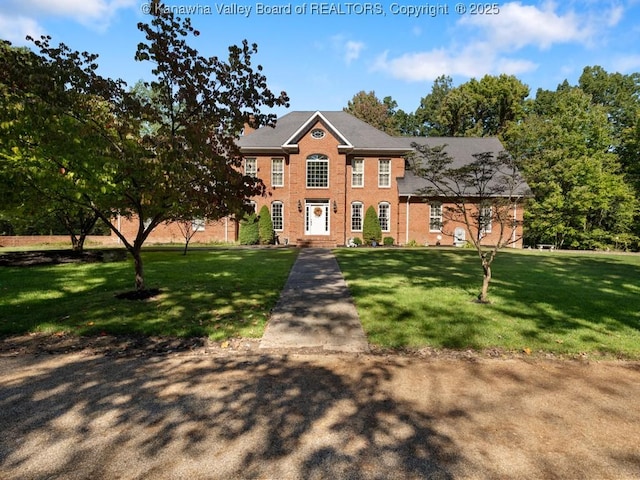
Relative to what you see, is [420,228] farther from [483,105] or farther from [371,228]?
[483,105]

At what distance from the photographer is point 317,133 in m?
26.8

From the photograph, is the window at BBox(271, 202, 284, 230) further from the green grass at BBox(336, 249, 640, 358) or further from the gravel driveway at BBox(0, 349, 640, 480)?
the gravel driveway at BBox(0, 349, 640, 480)

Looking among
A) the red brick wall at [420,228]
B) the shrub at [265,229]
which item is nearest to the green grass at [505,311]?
the red brick wall at [420,228]

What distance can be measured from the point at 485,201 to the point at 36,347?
10.1m

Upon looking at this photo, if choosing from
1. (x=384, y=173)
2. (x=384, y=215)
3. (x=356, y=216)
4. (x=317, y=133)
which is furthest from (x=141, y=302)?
(x=384, y=173)

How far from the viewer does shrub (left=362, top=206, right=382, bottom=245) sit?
2716 centimetres

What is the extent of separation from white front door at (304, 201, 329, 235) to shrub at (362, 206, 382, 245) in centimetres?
291

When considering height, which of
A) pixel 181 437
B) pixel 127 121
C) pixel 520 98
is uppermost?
pixel 520 98

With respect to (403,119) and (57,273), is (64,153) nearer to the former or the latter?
(57,273)

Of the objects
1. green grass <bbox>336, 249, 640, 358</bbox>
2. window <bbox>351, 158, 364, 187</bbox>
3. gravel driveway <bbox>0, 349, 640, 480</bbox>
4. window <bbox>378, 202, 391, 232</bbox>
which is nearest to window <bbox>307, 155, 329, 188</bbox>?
window <bbox>351, 158, 364, 187</bbox>

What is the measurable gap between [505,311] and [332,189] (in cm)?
2034

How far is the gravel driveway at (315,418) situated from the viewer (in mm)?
2965

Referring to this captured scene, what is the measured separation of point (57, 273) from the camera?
12.4 metres

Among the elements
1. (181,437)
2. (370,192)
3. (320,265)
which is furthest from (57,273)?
(370,192)
